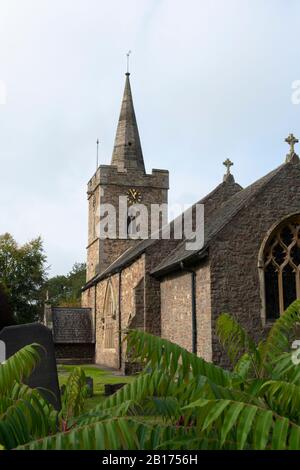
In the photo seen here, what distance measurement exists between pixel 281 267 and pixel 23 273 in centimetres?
2929


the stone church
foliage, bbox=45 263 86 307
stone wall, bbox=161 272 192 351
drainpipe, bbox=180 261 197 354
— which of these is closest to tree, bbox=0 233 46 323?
the stone church

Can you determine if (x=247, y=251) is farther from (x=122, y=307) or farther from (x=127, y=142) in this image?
(x=127, y=142)

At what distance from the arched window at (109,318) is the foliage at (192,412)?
20.6 m

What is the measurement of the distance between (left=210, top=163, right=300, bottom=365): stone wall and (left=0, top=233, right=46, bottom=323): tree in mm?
27647

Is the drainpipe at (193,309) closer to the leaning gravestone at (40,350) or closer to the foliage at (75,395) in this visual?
the leaning gravestone at (40,350)

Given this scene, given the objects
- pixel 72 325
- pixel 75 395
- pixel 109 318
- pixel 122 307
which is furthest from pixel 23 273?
pixel 75 395

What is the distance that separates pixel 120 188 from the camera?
3250 centimetres

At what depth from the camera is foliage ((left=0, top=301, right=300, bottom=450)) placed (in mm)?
2520

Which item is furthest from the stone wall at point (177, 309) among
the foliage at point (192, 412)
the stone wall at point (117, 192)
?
the stone wall at point (117, 192)

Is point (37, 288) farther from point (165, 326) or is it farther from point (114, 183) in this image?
point (165, 326)

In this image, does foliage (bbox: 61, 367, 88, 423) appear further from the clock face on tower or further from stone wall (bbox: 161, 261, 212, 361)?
the clock face on tower

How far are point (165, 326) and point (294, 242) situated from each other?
20.3 feet

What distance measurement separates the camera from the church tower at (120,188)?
3206cm

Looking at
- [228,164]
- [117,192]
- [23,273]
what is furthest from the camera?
[23,273]
